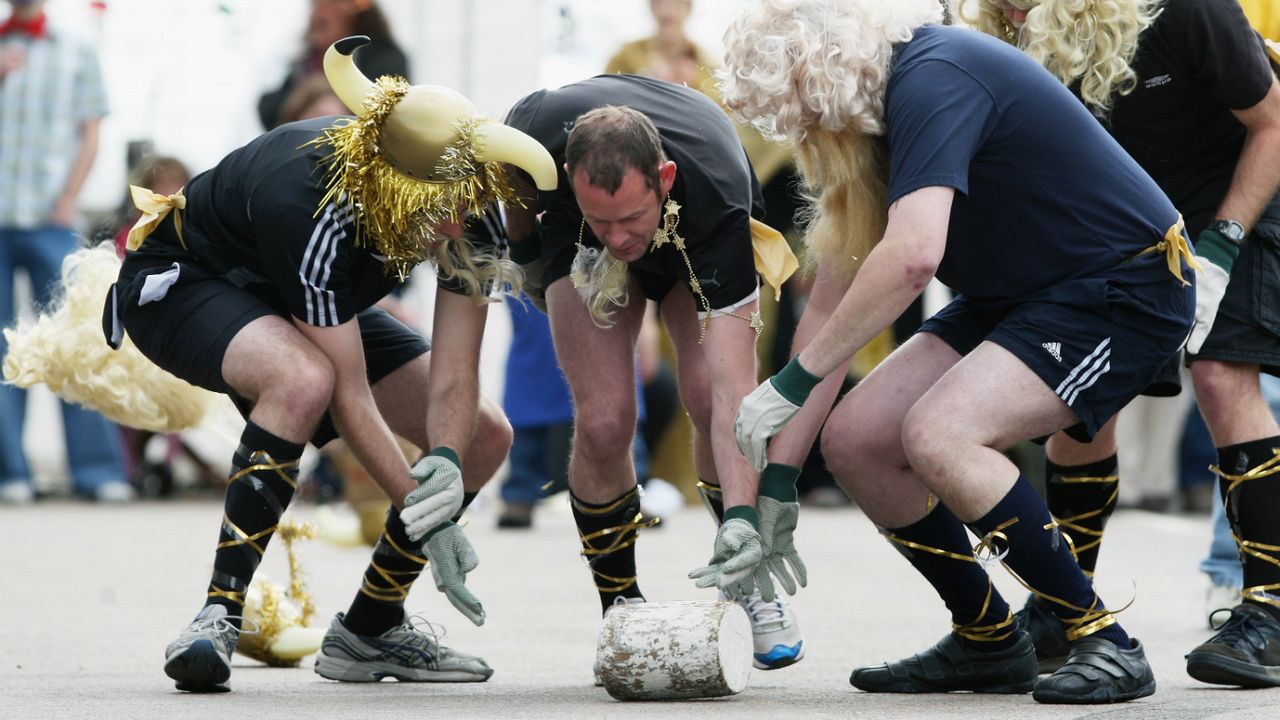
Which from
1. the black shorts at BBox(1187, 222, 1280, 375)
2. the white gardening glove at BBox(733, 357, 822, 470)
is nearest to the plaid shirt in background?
the white gardening glove at BBox(733, 357, 822, 470)

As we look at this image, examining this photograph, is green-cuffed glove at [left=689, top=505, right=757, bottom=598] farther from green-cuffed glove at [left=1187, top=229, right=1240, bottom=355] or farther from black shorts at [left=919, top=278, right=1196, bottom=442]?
green-cuffed glove at [left=1187, top=229, right=1240, bottom=355]

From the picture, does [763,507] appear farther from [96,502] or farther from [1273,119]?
[96,502]

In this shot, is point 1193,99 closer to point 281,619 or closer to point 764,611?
point 764,611

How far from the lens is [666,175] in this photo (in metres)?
4.21

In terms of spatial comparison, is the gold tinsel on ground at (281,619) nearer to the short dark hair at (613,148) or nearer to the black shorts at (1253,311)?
the short dark hair at (613,148)

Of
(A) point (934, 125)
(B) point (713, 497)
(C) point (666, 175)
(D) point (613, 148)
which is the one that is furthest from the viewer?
(B) point (713, 497)

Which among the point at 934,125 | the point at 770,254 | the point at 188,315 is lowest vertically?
the point at 188,315

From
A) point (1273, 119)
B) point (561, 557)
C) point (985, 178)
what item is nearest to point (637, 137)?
point (985, 178)

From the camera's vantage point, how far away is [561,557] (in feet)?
26.1

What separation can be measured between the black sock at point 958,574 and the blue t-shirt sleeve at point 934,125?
32.5 inches

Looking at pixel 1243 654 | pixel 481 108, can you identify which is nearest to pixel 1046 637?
pixel 1243 654

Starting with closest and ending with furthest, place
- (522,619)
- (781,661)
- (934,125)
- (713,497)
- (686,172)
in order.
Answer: (934,125)
(686,172)
(781,661)
(713,497)
(522,619)

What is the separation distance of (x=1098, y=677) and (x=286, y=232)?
2013mm

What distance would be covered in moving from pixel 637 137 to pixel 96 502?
23.9ft
